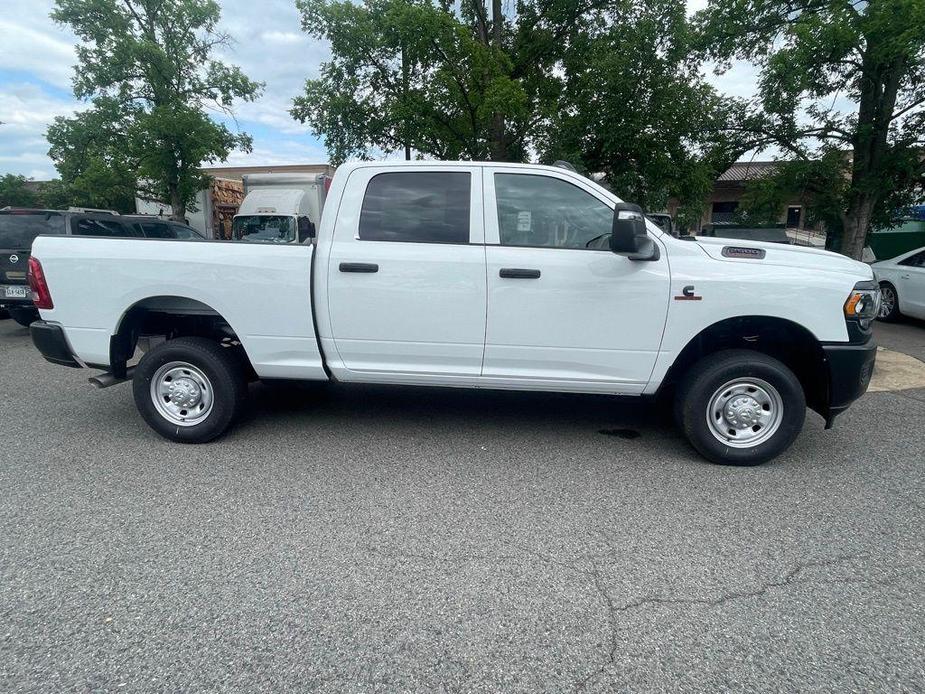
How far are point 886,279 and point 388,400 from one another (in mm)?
9559

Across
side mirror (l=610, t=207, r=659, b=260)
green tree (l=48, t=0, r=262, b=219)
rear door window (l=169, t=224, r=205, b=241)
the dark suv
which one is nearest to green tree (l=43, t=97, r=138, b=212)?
green tree (l=48, t=0, r=262, b=219)

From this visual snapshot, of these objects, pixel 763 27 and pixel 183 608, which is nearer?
pixel 183 608

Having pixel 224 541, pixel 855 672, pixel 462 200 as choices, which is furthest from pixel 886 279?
pixel 224 541

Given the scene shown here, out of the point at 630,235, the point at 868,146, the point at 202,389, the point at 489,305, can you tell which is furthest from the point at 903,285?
the point at 202,389

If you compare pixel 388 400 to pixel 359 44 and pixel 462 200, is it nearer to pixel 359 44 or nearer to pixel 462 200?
pixel 462 200

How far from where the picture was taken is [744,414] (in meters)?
4.13

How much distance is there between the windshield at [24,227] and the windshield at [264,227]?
511cm

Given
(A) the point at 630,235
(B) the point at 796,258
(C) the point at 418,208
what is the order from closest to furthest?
1. (A) the point at 630,235
2. (B) the point at 796,258
3. (C) the point at 418,208

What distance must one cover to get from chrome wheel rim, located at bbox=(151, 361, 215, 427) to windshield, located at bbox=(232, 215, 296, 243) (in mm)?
9629

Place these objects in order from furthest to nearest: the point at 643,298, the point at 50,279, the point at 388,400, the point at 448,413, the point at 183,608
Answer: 1. the point at 388,400
2. the point at 448,413
3. the point at 50,279
4. the point at 643,298
5. the point at 183,608

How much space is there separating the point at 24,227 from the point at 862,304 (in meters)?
10.3

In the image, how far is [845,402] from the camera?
4.01m

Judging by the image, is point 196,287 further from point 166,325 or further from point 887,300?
point 887,300

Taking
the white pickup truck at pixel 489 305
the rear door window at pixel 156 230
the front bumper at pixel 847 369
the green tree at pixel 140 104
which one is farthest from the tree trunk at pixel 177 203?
the front bumper at pixel 847 369
